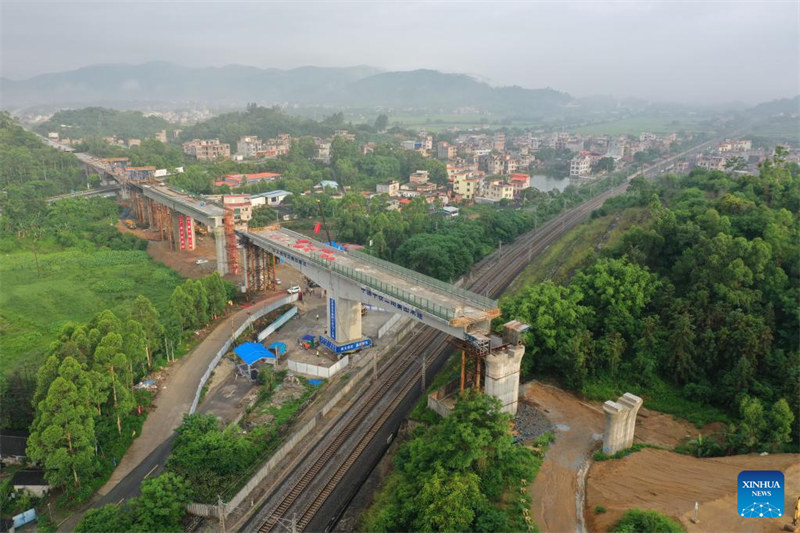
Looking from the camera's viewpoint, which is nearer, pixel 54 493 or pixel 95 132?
pixel 54 493

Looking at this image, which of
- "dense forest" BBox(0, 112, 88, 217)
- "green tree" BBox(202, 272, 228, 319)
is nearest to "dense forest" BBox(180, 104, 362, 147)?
"dense forest" BBox(0, 112, 88, 217)

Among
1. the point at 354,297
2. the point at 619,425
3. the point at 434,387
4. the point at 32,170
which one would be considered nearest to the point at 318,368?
the point at 354,297

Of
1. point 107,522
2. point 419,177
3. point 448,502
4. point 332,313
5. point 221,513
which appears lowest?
point 221,513

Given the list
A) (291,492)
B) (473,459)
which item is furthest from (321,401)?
(473,459)

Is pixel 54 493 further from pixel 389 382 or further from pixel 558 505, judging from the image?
pixel 558 505

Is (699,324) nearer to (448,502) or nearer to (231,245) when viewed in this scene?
(448,502)

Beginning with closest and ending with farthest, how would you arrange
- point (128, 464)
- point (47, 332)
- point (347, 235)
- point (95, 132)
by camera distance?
point (128, 464), point (47, 332), point (347, 235), point (95, 132)

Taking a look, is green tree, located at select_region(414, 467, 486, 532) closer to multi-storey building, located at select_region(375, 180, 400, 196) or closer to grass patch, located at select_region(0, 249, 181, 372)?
grass patch, located at select_region(0, 249, 181, 372)
